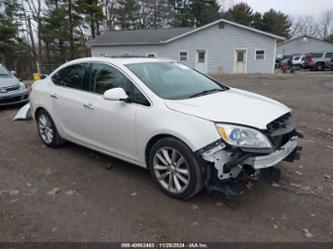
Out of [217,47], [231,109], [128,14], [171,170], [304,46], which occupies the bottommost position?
[171,170]

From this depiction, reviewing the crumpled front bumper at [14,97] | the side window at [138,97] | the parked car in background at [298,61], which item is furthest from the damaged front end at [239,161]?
the parked car in background at [298,61]

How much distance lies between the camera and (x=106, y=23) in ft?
122

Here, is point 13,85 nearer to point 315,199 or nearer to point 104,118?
point 104,118

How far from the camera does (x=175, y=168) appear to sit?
312 cm

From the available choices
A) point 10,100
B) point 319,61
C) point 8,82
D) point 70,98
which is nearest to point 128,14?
point 319,61

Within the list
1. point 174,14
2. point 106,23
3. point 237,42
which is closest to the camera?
point 237,42

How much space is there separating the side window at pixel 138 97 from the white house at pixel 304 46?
151ft

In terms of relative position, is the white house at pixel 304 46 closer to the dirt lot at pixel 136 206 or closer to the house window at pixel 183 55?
the house window at pixel 183 55

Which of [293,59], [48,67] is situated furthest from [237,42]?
[48,67]

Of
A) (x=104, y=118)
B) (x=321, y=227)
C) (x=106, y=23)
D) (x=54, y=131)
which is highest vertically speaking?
(x=106, y=23)

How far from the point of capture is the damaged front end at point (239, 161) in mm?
2764

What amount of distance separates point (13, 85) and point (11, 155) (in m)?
4.60

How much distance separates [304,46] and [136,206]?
157ft

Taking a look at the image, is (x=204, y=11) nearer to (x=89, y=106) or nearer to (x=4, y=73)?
(x=4, y=73)
